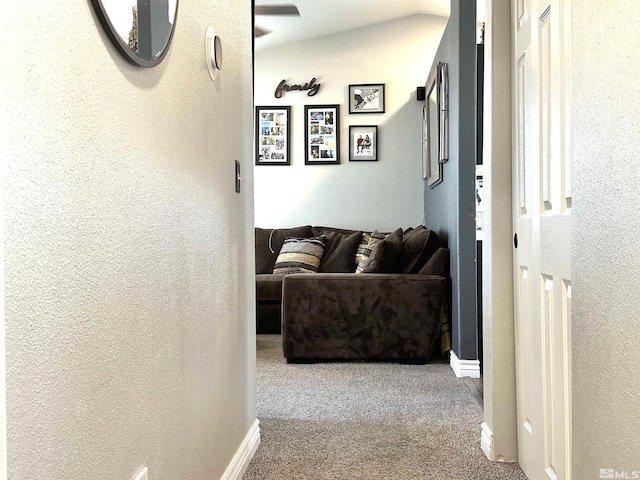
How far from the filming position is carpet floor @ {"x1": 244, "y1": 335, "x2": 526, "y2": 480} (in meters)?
2.10

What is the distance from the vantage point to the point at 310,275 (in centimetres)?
395

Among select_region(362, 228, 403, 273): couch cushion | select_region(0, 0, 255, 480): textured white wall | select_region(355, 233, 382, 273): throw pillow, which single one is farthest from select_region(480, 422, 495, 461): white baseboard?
select_region(355, 233, 382, 273): throw pillow

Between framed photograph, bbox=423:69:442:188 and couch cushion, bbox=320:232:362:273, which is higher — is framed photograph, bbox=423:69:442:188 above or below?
above

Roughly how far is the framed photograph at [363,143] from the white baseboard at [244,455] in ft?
13.7

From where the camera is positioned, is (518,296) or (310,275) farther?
(310,275)

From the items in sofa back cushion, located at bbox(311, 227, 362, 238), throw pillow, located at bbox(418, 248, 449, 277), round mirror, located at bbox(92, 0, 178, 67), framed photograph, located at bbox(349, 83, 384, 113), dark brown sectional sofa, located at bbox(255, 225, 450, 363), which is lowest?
dark brown sectional sofa, located at bbox(255, 225, 450, 363)

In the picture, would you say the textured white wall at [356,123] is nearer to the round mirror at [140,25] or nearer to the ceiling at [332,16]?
the ceiling at [332,16]

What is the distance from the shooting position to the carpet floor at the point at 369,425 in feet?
6.88

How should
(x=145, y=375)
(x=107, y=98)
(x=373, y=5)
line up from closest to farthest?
(x=107, y=98), (x=145, y=375), (x=373, y=5)

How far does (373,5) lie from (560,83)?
4398 millimetres

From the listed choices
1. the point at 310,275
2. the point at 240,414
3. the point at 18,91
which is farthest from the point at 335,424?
the point at 18,91

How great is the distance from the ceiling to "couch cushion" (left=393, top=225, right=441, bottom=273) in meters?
2.42

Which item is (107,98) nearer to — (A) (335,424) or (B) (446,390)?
(A) (335,424)

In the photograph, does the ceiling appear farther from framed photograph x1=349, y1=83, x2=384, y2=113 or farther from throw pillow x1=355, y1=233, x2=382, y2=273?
throw pillow x1=355, y1=233, x2=382, y2=273
